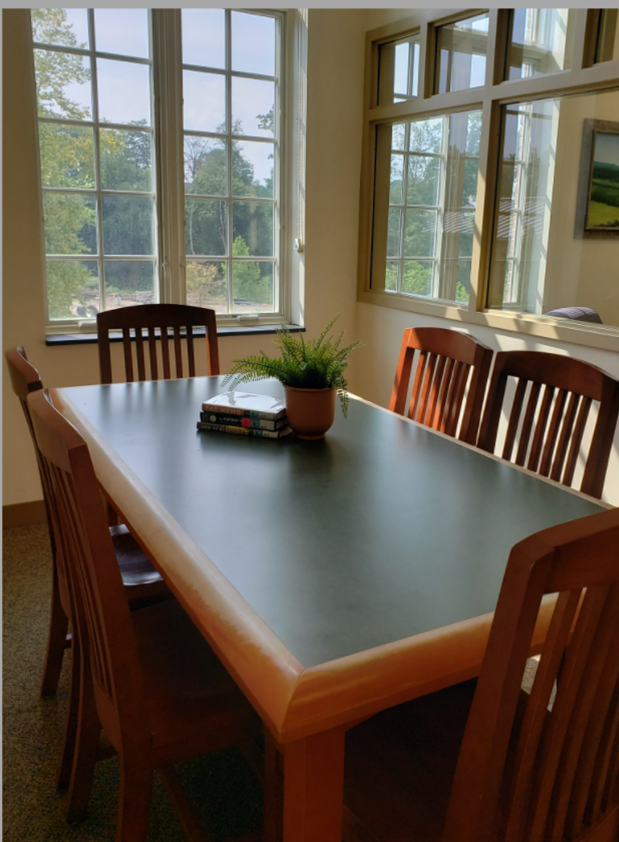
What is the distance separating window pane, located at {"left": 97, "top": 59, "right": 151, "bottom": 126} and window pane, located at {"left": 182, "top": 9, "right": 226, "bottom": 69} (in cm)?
24

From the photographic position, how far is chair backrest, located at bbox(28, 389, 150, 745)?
3.31ft

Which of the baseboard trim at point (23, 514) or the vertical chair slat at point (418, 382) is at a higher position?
the vertical chair slat at point (418, 382)

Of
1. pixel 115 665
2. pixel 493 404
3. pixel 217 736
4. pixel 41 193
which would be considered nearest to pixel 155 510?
pixel 115 665

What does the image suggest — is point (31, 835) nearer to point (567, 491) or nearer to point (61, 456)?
point (61, 456)

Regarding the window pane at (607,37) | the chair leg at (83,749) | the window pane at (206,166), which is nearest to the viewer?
the chair leg at (83,749)

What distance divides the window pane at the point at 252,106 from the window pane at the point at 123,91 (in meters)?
0.44

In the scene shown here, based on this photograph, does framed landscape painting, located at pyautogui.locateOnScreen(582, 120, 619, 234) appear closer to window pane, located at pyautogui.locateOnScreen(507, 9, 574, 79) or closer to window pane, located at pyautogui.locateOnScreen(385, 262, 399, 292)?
window pane, located at pyautogui.locateOnScreen(507, 9, 574, 79)

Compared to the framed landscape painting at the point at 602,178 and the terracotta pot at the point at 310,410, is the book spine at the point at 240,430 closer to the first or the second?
the terracotta pot at the point at 310,410

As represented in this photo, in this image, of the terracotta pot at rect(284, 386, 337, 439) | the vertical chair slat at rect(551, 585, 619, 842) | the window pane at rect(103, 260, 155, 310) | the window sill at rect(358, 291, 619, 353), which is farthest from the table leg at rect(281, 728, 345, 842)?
the window pane at rect(103, 260, 155, 310)

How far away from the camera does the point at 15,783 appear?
1678mm

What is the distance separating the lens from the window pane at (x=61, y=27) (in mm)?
2969

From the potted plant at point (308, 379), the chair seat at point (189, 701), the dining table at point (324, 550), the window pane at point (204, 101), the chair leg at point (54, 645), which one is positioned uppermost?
the window pane at point (204, 101)

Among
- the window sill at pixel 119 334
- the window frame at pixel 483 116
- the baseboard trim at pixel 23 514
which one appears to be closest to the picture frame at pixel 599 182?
the window frame at pixel 483 116

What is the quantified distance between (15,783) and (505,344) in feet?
7.76
